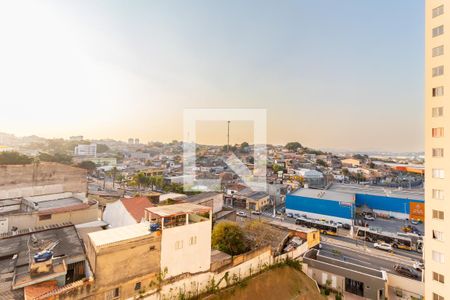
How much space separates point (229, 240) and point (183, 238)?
2835 millimetres

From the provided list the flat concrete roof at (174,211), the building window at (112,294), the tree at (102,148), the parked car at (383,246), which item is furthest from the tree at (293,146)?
the building window at (112,294)

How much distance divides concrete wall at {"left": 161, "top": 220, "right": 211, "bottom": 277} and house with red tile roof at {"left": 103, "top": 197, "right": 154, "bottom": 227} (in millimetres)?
3173

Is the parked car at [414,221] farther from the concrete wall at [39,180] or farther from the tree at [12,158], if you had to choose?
the tree at [12,158]

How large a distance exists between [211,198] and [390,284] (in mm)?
10240

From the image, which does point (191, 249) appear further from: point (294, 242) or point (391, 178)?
point (391, 178)

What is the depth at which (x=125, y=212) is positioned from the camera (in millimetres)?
9570

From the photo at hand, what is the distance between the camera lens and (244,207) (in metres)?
21.4

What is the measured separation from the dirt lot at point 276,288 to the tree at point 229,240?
3.85ft

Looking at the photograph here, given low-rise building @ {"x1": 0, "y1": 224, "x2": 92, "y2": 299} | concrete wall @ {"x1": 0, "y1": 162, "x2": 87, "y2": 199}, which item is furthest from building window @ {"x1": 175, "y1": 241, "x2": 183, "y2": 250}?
concrete wall @ {"x1": 0, "y1": 162, "x2": 87, "y2": 199}

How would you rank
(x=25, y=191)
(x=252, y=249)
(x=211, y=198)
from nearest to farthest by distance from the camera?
(x=252, y=249) → (x=25, y=191) → (x=211, y=198)
